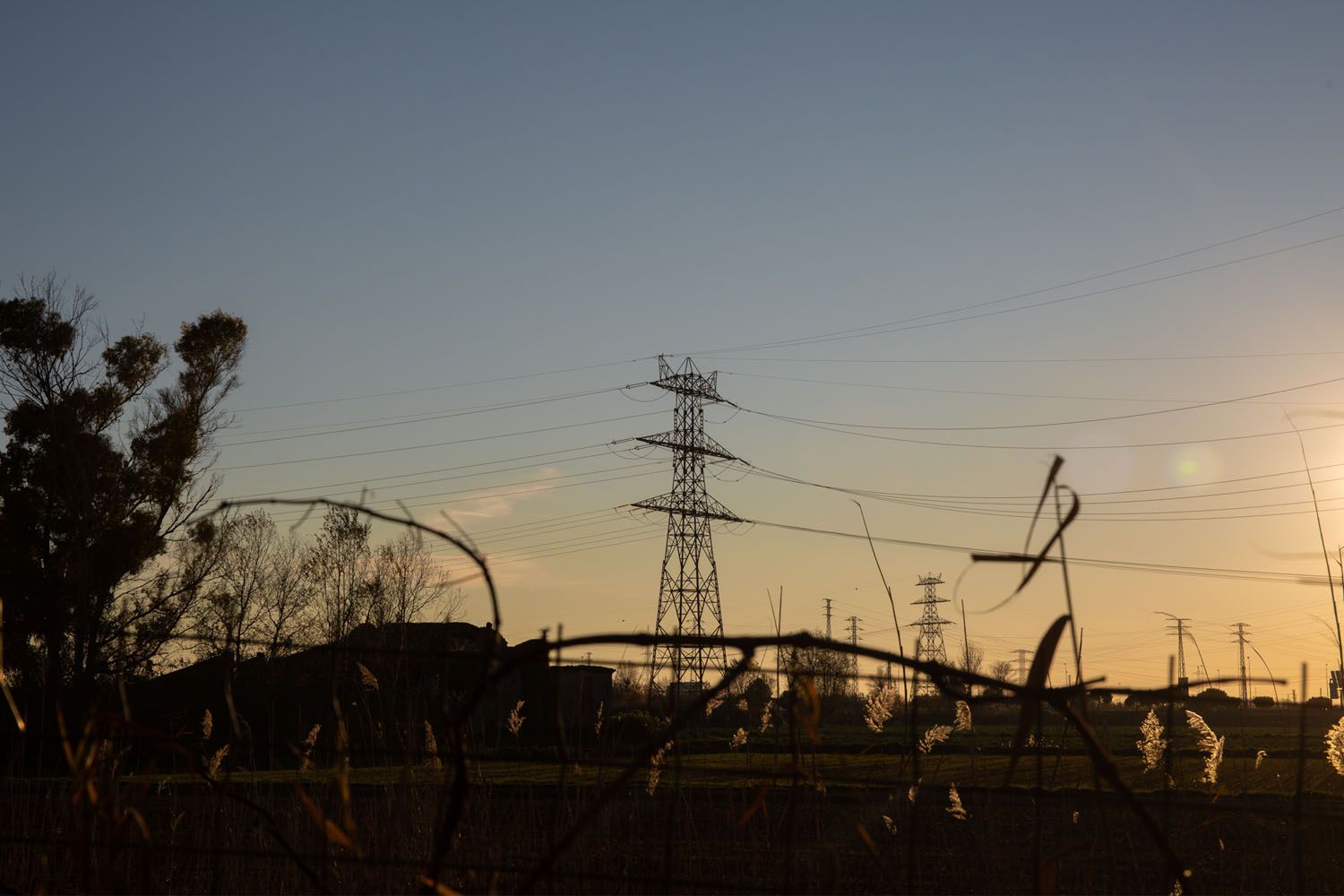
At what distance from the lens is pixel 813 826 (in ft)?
23.4

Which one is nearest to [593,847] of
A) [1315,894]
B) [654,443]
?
[1315,894]

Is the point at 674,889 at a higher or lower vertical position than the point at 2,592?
lower

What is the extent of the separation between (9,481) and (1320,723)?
101 feet

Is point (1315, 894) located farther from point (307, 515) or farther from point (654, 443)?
point (654, 443)

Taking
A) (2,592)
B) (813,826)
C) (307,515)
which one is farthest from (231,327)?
(307,515)

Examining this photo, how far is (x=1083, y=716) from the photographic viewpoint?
139cm

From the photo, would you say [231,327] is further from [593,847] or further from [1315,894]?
[1315,894]

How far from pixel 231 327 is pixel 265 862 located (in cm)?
2438

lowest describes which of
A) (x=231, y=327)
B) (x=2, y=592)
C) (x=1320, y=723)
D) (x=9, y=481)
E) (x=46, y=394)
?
(x=1320, y=723)

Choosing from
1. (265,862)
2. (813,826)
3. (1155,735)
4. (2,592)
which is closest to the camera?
(1155,735)

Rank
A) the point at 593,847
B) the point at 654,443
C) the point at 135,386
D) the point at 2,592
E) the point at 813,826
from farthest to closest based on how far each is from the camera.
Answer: the point at 654,443
the point at 135,386
the point at 2,592
the point at 813,826
the point at 593,847

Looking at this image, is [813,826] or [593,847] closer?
[593,847]

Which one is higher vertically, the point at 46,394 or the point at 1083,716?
the point at 46,394

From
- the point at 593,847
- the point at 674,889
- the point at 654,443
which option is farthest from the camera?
the point at 654,443
